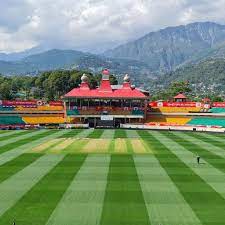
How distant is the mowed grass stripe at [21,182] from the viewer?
1102 inches

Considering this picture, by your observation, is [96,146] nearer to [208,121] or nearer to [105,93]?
[105,93]

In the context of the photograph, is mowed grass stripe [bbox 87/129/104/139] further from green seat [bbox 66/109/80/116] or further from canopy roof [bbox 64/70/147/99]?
canopy roof [bbox 64/70/147/99]

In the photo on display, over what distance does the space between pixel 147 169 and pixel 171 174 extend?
3.13 meters

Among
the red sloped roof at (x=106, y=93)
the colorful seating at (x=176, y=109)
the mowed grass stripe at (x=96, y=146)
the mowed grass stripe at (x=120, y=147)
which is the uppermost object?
the red sloped roof at (x=106, y=93)

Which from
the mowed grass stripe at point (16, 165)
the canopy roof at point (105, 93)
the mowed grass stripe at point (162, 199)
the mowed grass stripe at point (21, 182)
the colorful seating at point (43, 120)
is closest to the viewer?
the mowed grass stripe at point (162, 199)

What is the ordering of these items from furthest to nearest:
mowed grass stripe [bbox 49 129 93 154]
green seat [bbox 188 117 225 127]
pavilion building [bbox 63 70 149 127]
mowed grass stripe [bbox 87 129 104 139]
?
pavilion building [bbox 63 70 149 127] → green seat [bbox 188 117 225 127] → mowed grass stripe [bbox 87 129 104 139] → mowed grass stripe [bbox 49 129 93 154]

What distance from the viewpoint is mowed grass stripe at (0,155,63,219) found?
28.0 metres

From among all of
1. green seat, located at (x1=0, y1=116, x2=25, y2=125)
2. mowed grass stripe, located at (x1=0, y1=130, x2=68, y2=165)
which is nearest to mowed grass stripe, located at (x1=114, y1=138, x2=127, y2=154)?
mowed grass stripe, located at (x1=0, y1=130, x2=68, y2=165)

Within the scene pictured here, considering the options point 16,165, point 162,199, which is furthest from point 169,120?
point 162,199

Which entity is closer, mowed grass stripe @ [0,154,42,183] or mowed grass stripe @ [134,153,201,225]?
mowed grass stripe @ [134,153,201,225]

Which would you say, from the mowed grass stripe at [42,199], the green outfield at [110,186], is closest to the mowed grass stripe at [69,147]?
the green outfield at [110,186]

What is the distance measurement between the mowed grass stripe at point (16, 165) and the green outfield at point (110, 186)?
0.27ft

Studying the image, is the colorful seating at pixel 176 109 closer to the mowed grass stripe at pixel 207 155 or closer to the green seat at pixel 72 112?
the green seat at pixel 72 112

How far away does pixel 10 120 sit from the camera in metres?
100
